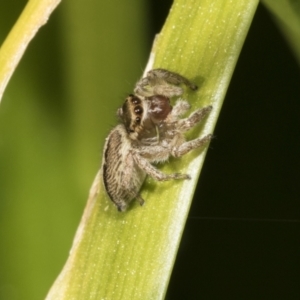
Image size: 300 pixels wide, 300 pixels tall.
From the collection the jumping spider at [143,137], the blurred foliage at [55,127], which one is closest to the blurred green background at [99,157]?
the blurred foliage at [55,127]

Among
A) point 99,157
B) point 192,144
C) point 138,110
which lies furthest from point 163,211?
point 99,157

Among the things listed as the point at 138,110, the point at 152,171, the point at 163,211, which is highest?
the point at 138,110

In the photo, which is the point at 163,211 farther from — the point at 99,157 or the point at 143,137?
the point at 99,157

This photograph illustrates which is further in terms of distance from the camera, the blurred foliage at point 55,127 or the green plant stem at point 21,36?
the blurred foliage at point 55,127

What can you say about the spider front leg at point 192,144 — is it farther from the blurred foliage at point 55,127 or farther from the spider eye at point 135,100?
the blurred foliage at point 55,127

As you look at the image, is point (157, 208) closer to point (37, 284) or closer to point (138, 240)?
point (138, 240)

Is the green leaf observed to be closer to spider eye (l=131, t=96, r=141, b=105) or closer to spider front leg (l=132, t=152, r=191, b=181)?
spider front leg (l=132, t=152, r=191, b=181)

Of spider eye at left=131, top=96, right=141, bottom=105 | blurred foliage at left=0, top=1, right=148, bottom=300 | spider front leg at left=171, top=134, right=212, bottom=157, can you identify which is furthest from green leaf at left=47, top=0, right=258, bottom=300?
blurred foliage at left=0, top=1, right=148, bottom=300
